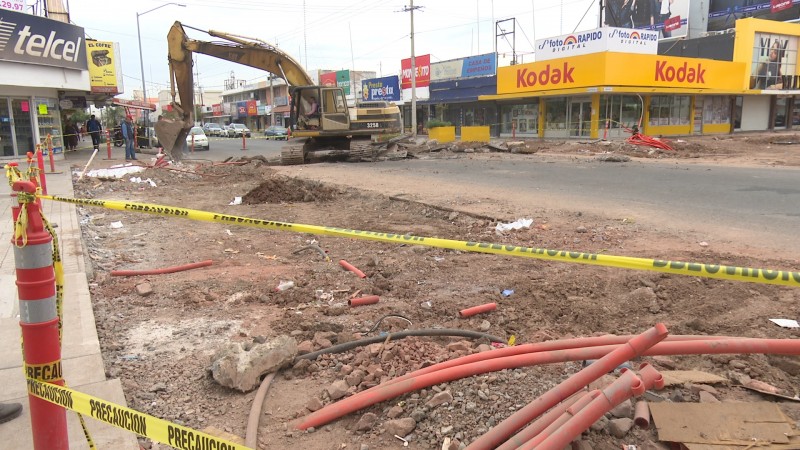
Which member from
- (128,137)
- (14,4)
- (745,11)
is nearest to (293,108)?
(128,137)

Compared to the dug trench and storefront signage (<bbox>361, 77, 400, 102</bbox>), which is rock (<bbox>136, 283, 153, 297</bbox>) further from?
storefront signage (<bbox>361, 77, 400, 102</bbox>)

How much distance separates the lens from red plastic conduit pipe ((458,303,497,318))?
5.08 metres

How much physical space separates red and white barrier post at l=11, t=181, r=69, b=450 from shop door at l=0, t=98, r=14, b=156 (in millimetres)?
25063

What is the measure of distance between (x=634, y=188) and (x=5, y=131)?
78.2 ft

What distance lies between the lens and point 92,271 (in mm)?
6551

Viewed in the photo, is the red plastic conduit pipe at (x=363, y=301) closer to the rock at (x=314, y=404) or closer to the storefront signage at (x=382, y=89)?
the rock at (x=314, y=404)

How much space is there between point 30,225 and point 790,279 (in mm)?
3284

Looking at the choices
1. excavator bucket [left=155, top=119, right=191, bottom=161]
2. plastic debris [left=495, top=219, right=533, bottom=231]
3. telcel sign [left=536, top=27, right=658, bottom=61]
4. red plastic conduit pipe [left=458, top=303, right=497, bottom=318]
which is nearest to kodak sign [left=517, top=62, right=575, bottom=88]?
telcel sign [left=536, top=27, right=658, bottom=61]

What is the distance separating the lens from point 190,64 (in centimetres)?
2022

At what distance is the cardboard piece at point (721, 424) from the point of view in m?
2.65

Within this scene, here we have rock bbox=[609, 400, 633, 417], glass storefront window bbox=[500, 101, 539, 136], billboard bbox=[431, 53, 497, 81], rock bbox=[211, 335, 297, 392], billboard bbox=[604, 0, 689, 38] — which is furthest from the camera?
billboard bbox=[604, 0, 689, 38]

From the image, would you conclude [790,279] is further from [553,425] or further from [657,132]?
[657,132]

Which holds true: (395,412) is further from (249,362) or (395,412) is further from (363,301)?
(363,301)

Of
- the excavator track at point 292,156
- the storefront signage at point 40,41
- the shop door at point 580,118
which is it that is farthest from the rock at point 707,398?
the shop door at point 580,118
